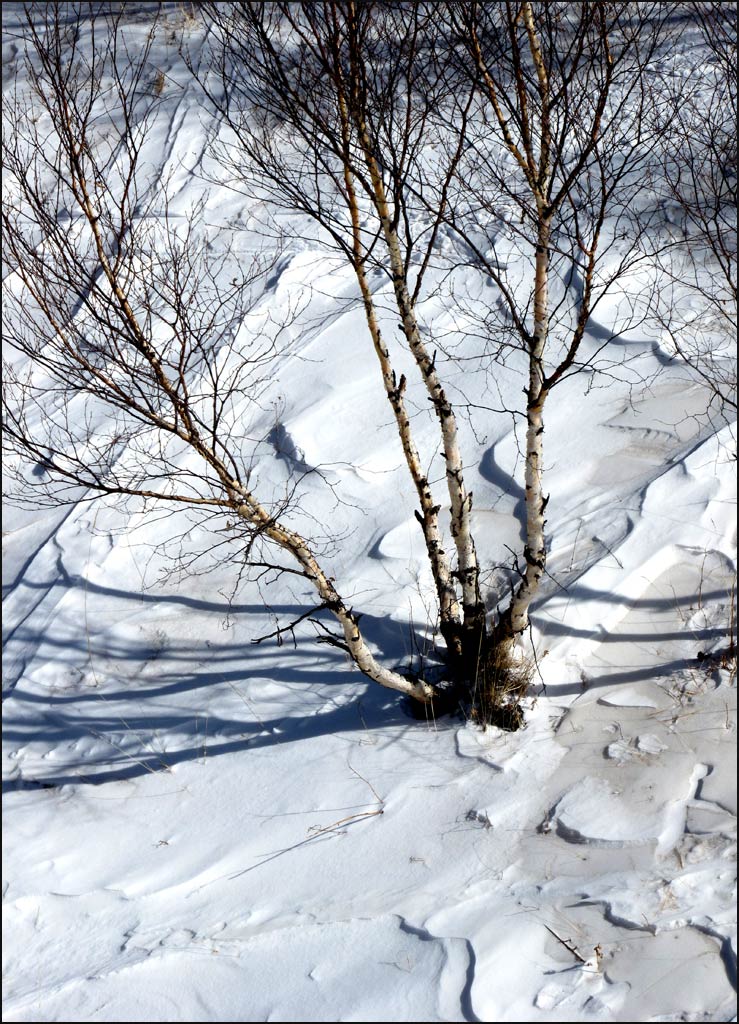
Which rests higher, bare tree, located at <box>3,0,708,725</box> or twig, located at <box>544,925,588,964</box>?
bare tree, located at <box>3,0,708,725</box>

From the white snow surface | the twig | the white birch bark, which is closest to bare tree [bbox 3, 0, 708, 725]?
the white birch bark

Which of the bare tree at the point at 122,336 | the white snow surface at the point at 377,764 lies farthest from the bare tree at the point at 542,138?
the bare tree at the point at 122,336

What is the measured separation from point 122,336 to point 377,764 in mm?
2428

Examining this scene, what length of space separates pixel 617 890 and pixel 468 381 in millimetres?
4141

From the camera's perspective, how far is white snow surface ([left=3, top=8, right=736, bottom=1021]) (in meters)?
3.40

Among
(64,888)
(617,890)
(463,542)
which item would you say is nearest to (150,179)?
(463,542)

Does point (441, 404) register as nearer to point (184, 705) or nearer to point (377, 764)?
point (377, 764)

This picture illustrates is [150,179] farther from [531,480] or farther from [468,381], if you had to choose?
[531,480]

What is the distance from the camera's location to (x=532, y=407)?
3979 mm

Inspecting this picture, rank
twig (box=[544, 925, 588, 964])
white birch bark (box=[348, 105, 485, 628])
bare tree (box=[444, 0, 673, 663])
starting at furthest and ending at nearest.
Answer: white birch bark (box=[348, 105, 485, 628]) → bare tree (box=[444, 0, 673, 663]) → twig (box=[544, 925, 588, 964])

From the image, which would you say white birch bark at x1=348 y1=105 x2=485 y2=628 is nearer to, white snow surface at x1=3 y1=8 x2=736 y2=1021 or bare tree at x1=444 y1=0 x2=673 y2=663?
bare tree at x1=444 y1=0 x2=673 y2=663

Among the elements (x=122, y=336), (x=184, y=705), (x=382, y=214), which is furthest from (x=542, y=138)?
(x=184, y=705)

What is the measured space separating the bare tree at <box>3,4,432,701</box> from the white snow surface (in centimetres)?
45

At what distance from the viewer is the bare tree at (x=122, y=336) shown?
3414 millimetres
